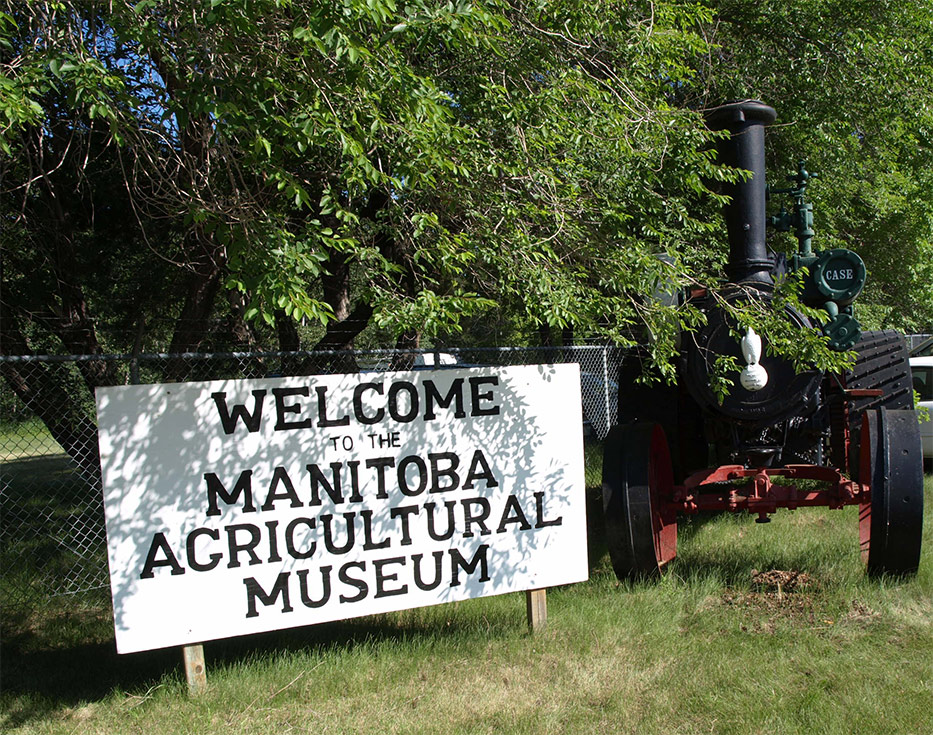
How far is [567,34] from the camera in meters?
5.34

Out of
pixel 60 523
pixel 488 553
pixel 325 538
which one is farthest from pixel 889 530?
pixel 60 523

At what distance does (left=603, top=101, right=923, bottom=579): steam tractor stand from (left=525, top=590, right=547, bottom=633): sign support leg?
0.70 m

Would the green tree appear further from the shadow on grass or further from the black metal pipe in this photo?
the shadow on grass

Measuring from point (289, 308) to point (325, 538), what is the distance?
1304 millimetres

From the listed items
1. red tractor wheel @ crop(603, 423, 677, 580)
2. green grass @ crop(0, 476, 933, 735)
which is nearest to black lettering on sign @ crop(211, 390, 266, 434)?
green grass @ crop(0, 476, 933, 735)

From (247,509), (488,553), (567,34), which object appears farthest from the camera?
(567,34)

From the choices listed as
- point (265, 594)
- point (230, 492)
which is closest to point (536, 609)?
point (265, 594)

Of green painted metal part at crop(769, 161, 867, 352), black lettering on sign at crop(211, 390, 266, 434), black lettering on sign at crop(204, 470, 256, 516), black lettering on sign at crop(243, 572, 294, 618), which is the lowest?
black lettering on sign at crop(243, 572, 294, 618)

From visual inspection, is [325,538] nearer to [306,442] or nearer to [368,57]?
[306,442]

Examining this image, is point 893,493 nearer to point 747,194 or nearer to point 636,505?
point 636,505

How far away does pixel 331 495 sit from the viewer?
13.8 feet

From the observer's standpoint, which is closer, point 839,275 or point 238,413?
point 238,413

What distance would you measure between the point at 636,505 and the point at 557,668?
126cm

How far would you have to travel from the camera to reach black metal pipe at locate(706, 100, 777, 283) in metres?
5.18
